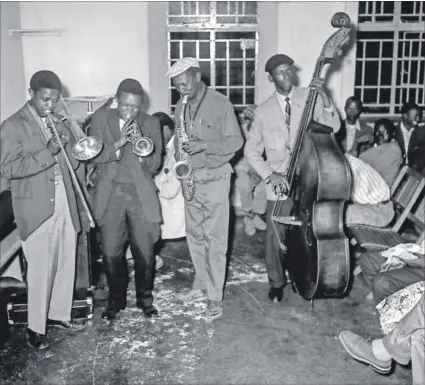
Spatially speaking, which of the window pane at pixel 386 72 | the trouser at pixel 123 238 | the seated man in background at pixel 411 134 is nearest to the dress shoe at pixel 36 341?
the trouser at pixel 123 238

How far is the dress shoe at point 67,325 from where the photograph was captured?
14.6 ft

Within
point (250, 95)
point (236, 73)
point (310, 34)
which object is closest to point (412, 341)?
point (310, 34)

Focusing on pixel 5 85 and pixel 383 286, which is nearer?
pixel 383 286

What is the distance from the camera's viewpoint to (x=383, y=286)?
4.06 meters

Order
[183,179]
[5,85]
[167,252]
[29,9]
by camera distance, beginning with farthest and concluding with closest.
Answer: [29,9], [5,85], [167,252], [183,179]

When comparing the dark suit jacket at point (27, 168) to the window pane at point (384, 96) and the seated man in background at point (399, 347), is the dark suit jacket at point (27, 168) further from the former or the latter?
the window pane at point (384, 96)

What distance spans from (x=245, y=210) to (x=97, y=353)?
127 inches

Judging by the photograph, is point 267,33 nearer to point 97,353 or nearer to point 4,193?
point 4,193

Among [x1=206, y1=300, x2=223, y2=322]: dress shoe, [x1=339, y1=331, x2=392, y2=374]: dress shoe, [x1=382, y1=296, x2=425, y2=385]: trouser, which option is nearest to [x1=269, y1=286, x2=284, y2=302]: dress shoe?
[x1=206, y1=300, x2=223, y2=322]: dress shoe

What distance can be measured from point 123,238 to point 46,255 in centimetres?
61

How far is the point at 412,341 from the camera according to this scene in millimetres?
3275

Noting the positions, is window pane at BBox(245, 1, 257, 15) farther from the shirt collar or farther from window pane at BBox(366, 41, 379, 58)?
the shirt collar

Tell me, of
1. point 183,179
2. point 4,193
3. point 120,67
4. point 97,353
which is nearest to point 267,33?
point 120,67

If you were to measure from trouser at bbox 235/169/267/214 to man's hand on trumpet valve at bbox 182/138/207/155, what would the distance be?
8.48 feet
